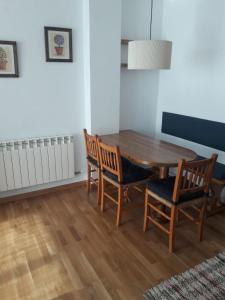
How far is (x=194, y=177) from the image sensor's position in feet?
7.00

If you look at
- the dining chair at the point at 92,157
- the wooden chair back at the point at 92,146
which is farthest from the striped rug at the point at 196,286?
the wooden chair back at the point at 92,146

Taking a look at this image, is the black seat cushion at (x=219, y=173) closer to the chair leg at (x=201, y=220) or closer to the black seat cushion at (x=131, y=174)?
the chair leg at (x=201, y=220)

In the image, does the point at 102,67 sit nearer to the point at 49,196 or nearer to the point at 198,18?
the point at 198,18

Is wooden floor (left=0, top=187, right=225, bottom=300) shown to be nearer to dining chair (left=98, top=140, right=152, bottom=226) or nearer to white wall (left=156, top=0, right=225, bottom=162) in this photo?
dining chair (left=98, top=140, right=152, bottom=226)

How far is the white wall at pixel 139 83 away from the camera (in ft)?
11.1

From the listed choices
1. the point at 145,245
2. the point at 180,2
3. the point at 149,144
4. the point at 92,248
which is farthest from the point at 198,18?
the point at 92,248

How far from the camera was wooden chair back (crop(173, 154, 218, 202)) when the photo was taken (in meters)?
2.00

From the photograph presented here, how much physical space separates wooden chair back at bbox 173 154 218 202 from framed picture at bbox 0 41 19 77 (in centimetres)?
203

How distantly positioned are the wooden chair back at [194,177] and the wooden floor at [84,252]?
1.76ft

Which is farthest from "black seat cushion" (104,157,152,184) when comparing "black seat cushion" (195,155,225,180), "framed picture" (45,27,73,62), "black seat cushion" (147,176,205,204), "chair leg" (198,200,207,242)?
"framed picture" (45,27,73,62)

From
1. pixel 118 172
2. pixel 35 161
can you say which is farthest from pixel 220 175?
pixel 35 161

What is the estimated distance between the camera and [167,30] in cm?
357

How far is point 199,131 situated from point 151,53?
131cm

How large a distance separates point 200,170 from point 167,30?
2339 millimetres
